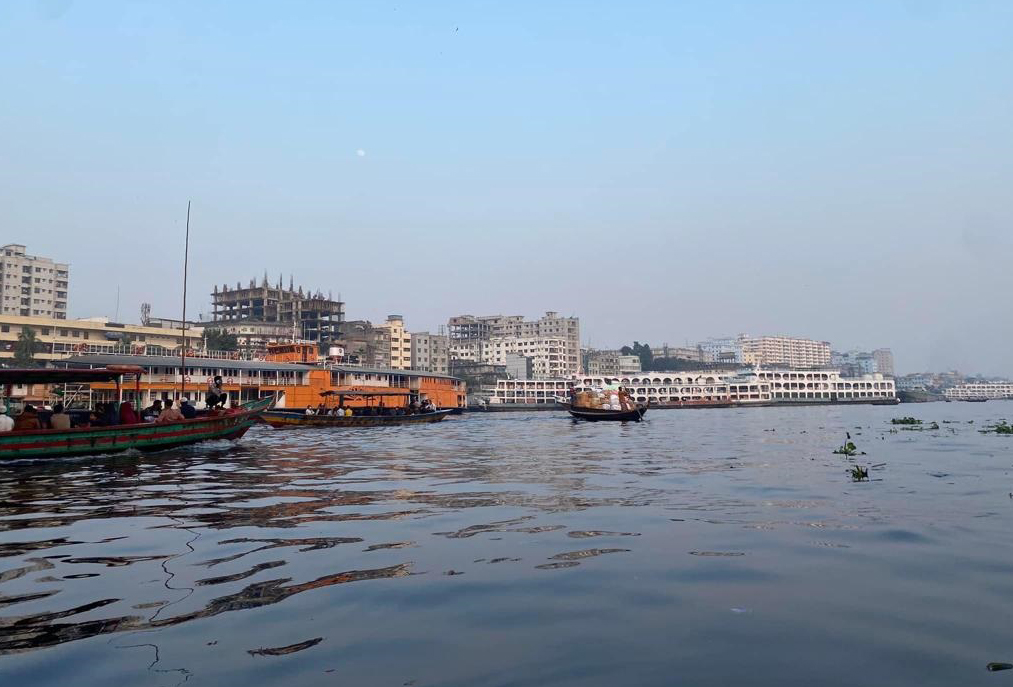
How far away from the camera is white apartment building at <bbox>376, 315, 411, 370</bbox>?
129875 millimetres

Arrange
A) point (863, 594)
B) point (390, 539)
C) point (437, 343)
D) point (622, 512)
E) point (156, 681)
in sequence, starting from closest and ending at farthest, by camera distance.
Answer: point (156, 681) → point (863, 594) → point (390, 539) → point (622, 512) → point (437, 343)

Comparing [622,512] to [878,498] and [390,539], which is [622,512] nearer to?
[390,539]

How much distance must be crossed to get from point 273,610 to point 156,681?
1416 millimetres

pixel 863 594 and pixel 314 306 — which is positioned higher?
pixel 314 306

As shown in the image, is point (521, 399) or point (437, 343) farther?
point (437, 343)

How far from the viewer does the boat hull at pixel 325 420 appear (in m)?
42.4

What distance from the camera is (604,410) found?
53625mm

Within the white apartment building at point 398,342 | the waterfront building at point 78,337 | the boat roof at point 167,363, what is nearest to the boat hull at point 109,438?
the boat roof at point 167,363

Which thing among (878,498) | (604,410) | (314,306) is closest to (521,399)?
(314,306)

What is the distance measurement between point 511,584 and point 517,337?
16345 centimetres

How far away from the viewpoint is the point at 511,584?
20.5ft

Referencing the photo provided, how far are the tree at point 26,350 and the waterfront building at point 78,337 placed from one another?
159 centimetres

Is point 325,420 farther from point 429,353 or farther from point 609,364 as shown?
point 609,364

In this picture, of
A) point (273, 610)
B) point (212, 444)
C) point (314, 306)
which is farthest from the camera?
point (314, 306)
